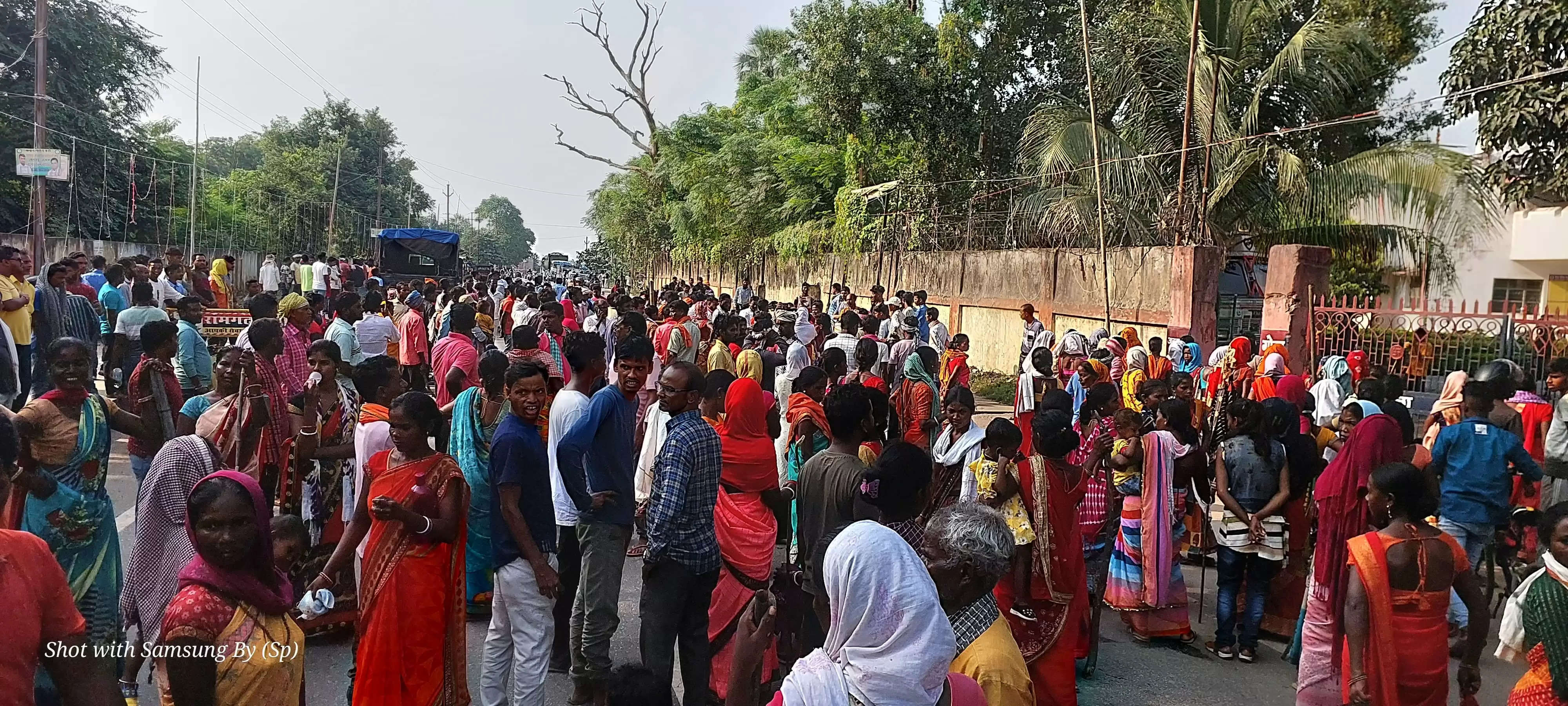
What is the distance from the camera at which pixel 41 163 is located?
1565 cm

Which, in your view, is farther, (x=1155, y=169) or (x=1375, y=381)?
(x=1155, y=169)

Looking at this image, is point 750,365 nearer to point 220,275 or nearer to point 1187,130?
point 1187,130

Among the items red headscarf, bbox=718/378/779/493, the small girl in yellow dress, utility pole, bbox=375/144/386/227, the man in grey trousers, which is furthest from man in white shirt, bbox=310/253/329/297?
utility pole, bbox=375/144/386/227

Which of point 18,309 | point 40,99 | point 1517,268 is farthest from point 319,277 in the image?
point 1517,268

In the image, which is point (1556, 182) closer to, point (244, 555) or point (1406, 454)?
point (1406, 454)

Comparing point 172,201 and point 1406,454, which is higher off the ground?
point 172,201

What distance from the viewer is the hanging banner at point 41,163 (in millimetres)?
15617

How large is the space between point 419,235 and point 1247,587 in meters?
24.6

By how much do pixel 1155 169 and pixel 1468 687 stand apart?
13714mm

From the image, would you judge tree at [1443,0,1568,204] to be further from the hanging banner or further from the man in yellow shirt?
the hanging banner

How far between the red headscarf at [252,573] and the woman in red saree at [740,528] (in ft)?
6.67

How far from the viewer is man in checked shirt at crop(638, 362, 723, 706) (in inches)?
151

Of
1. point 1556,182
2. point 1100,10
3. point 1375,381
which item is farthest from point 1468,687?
point 1100,10

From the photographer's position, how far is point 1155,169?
16141mm
